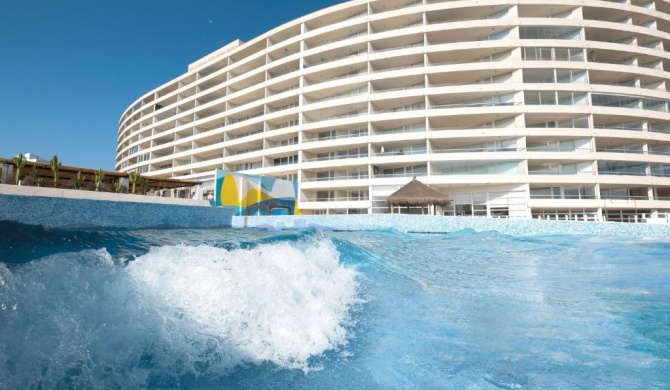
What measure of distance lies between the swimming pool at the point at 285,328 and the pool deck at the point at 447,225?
34.7ft

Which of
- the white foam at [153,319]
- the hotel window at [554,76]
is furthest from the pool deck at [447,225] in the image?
the hotel window at [554,76]

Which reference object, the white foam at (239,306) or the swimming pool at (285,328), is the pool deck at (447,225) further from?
the white foam at (239,306)

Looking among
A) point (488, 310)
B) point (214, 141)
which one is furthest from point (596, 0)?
point (214, 141)

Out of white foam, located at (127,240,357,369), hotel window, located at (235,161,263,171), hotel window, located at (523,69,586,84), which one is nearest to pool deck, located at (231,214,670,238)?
hotel window, located at (235,161,263,171)

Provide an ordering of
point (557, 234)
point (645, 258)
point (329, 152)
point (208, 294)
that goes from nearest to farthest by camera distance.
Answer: point (208, 294), point (645, 258), point (557, 234), point (329, 152)

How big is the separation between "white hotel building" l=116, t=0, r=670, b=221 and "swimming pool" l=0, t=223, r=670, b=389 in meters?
18.9

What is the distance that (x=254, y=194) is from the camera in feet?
80.8

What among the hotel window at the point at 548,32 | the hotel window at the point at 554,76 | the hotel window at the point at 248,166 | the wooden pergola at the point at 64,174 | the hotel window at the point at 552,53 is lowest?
the wooden pergola at the point at 64,174

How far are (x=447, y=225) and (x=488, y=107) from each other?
439 inches

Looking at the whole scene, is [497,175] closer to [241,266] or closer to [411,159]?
[411,159]

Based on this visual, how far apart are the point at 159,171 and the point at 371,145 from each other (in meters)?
30.3

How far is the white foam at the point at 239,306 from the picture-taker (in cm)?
281

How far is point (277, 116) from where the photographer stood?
2945cm

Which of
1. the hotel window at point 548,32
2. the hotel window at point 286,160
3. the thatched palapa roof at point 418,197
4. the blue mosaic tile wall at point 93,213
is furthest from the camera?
the hotel window at point 286,160
